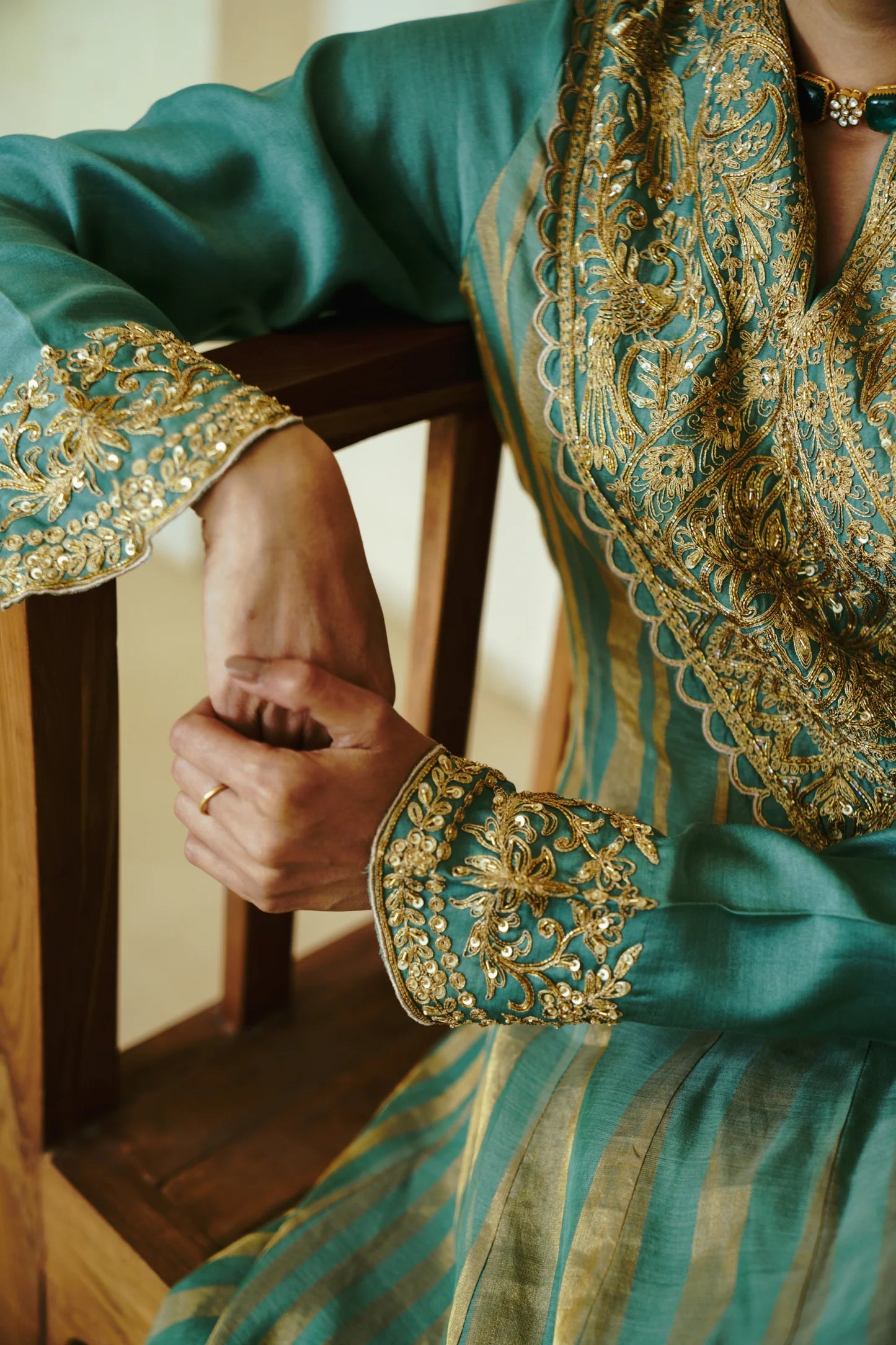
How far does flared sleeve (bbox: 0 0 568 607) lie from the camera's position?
1.79 feet

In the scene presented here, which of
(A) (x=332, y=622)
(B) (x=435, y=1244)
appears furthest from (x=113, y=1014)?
(A) (x=332, y=622)

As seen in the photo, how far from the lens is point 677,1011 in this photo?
0.55m

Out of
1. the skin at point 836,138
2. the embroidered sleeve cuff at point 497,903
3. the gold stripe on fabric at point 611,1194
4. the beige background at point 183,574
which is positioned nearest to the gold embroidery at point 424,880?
the embroidered sleeve cuff at point 497,903

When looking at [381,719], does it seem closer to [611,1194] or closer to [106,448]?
[106,448]

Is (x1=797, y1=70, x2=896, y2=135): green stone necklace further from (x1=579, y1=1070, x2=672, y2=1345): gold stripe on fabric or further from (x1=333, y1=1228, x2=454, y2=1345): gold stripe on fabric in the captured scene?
(x1=333, y1=1228, x2=454, y2=1345): gold stripe on fabric

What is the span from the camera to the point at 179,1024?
87 cm

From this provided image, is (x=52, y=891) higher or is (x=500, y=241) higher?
(x=500, y=241)

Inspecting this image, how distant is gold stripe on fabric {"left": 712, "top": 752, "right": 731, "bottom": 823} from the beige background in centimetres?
88

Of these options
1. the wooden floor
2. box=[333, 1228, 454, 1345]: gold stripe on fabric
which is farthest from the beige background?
box=[333, 1228, 454, 1345]: gold stripe on fabric

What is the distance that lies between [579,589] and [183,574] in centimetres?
149

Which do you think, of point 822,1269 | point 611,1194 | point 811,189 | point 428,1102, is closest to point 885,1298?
point 822,1269

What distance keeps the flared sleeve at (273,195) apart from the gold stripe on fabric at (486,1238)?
432 millimetres

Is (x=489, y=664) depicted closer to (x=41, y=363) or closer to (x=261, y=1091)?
(x=261, y=1091)

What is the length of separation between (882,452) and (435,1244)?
51 centimetres
